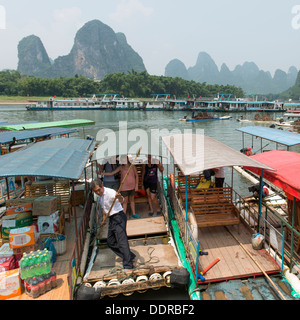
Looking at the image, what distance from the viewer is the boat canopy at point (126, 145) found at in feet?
21.5

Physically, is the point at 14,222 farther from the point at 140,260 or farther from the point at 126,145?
the point at 126,145

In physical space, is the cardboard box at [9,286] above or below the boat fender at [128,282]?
above

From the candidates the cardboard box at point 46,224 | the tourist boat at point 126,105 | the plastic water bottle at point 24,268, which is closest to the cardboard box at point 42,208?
the cardboard box at point 46,224

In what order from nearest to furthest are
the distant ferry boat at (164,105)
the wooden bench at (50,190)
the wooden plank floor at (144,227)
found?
the wooden plank floor at (144,227), the wooden bench at (50,190), the distant ferry boat at (164,105)

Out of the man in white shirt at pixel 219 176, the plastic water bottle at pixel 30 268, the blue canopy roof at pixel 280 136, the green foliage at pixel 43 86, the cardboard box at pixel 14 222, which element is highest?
the green foliage at pixel 43 86

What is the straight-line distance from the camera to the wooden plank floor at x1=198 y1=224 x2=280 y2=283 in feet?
15.7

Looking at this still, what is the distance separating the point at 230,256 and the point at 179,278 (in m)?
1.27

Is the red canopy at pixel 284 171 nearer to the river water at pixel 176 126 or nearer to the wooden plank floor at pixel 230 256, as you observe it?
the wooden plank floor at pixel 230 256

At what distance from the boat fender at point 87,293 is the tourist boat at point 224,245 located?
5.45 ft

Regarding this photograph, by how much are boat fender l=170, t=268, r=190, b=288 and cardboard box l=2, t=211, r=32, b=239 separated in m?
3.00

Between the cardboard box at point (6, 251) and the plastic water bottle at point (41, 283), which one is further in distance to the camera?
the cardboard box at point (6, 251)

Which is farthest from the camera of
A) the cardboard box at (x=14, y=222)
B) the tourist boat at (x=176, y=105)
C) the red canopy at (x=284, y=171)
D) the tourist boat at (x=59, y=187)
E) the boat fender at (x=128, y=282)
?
the tourist boat at (x=176, y=105)

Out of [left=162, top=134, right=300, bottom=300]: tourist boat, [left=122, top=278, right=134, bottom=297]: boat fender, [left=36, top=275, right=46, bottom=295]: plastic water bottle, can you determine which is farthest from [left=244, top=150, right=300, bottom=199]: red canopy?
[left=36, top=275, right=46, bottom=295]: plastic water bottle

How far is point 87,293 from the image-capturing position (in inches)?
165
